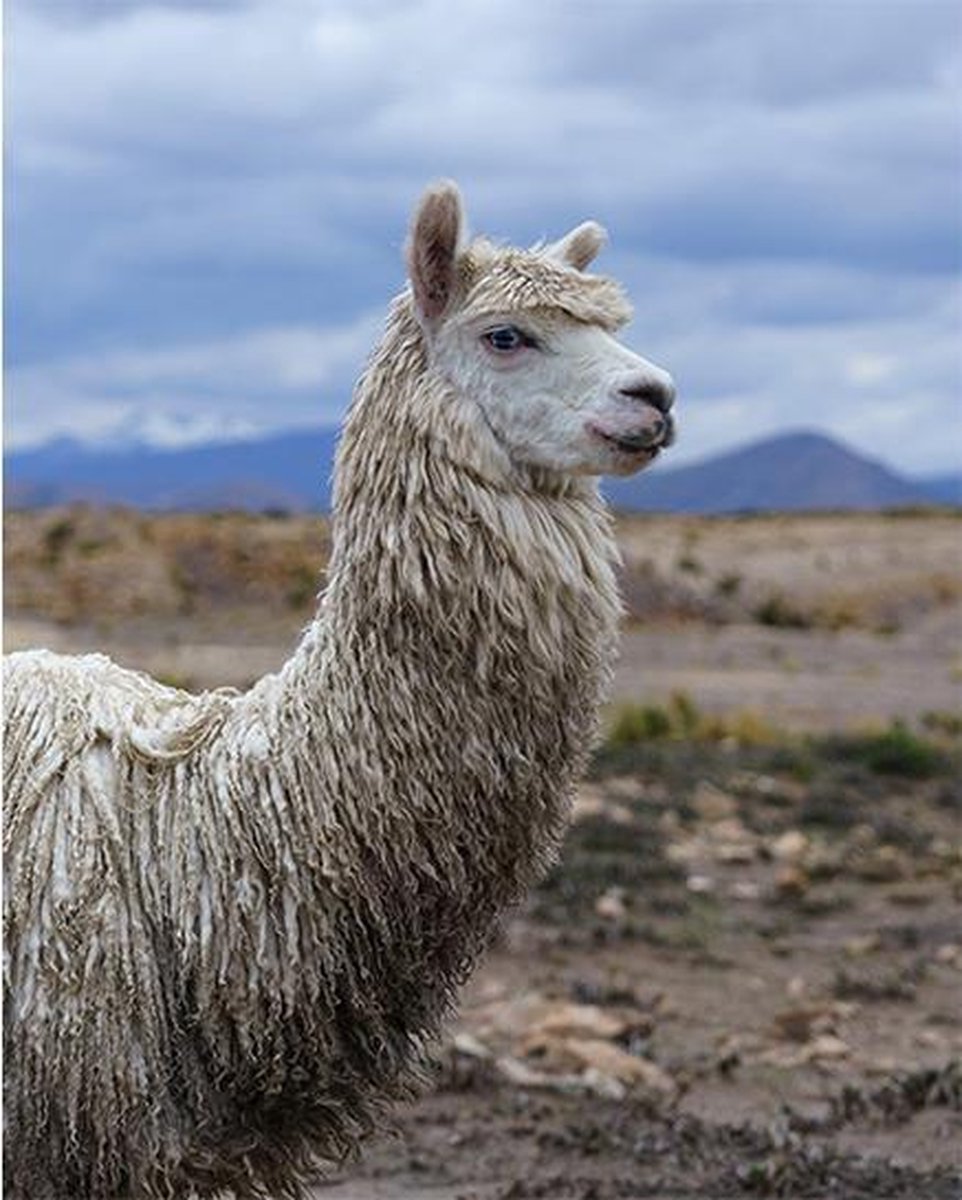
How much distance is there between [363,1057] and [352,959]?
26cm

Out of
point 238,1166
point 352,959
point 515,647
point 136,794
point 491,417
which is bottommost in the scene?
point 238,1166

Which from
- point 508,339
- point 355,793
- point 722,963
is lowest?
point 722,963

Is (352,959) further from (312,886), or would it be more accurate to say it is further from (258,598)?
(258,598)

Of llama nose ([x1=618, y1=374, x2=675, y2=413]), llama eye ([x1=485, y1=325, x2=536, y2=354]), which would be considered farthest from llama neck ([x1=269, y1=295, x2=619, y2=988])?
llama nose ([x1=618, y1=374, x2=675, y2=413])

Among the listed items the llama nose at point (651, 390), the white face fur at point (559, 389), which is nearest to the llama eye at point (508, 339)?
the white face fur at point (559, 389)

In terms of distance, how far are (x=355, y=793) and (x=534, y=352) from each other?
106cm

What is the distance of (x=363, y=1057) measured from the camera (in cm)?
554

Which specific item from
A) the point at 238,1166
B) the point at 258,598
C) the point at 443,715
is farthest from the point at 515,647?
the point at 258,598

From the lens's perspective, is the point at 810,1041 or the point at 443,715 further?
the point at 810,1041

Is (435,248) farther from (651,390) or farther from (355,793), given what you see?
(355,793)

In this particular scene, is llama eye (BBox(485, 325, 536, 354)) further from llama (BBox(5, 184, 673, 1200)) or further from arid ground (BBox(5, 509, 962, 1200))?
arid ground (BBox(5, 509, 962, 1200))

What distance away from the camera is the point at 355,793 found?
5.43 meters

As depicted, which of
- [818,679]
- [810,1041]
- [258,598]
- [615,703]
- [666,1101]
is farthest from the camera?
[258,598]

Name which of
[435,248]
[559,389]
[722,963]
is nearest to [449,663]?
[559,389]
